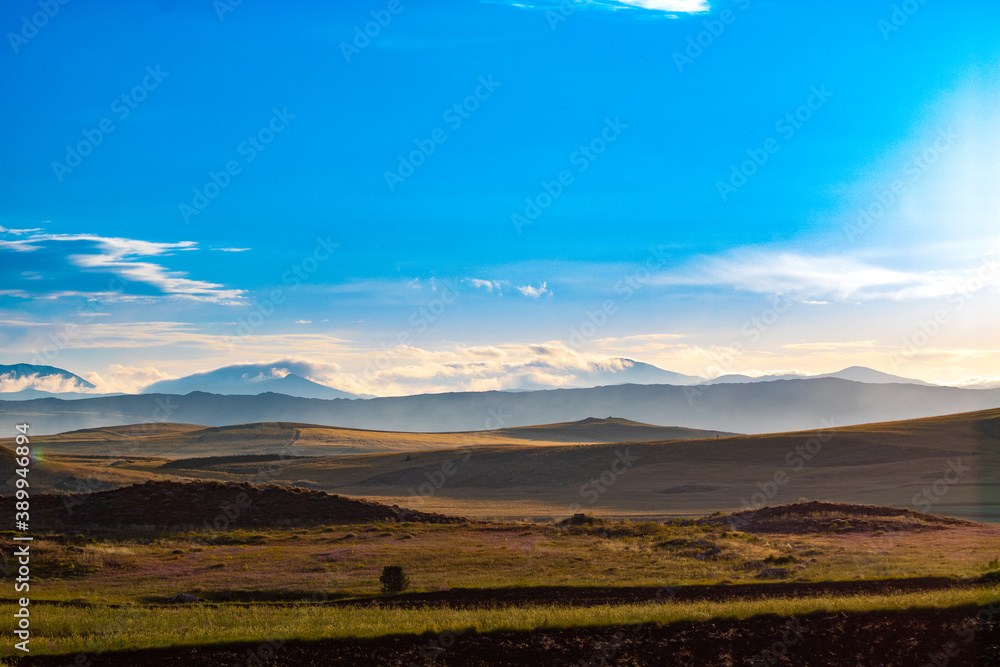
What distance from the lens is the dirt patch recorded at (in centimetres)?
1325

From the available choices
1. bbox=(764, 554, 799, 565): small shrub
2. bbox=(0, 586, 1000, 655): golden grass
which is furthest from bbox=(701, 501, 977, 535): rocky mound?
bbox=(0, 586, 1000, 655): golden grass

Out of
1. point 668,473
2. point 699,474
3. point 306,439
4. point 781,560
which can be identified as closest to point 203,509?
point 781,560

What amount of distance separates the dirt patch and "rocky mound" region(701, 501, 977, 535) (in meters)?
22.0

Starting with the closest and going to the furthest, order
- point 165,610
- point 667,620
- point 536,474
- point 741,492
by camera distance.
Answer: point 667,620
point 165,610
point 741,492
point 536,474

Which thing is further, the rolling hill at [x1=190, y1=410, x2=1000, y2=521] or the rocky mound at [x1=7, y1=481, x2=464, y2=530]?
the rolling hill at [x1=190, y1=410, x2=1000, y2=521]

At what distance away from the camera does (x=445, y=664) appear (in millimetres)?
13094

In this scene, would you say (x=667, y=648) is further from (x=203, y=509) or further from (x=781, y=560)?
(x=203, y=509)

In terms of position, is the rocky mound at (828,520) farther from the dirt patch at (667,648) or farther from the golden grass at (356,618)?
the dirt patch at (667,648)

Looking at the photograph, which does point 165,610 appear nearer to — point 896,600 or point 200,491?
point 896,600

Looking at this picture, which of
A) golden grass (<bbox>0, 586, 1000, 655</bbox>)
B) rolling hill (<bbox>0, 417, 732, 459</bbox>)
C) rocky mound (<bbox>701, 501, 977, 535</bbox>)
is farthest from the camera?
rolling hill (<bbox>0, 417, 732, 459</bbox>)

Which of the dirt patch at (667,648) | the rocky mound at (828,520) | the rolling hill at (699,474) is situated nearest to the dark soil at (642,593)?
the dirt patch at (667,648)

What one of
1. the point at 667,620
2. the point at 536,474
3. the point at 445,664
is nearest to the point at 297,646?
the point at 445,664

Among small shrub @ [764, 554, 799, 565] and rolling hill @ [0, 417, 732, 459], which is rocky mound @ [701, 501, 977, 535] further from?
rolling hill @ [0, 417, 732, 459]

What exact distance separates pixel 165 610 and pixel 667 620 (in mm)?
12871
